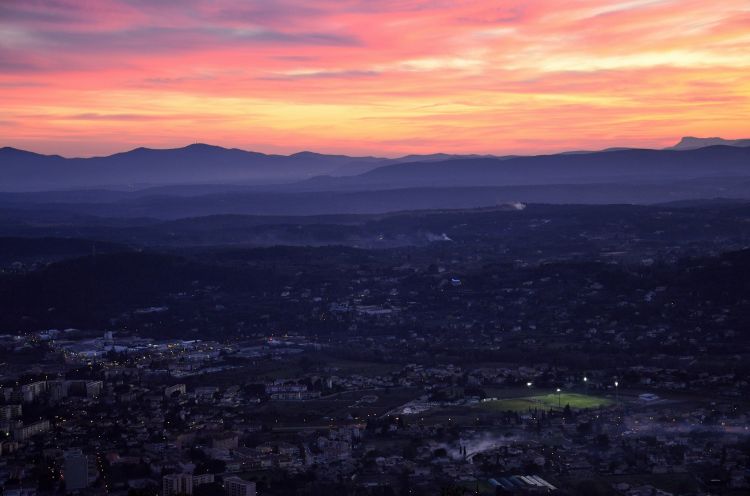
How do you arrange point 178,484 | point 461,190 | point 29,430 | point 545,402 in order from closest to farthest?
point 178,484 → point 29,430 → point 545,402 → point 461,190

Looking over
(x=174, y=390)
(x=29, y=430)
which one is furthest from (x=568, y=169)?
(x=29, y=430)

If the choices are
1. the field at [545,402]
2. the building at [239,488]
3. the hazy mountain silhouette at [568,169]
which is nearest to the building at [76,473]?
the building at [239,488]

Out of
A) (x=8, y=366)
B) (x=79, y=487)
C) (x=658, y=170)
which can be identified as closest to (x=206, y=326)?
(x=8, y=366)

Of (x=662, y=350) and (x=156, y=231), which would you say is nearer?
(x=662, y=350)

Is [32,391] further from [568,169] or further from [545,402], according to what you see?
[568,169]

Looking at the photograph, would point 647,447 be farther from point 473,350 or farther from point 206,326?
point 206,326
